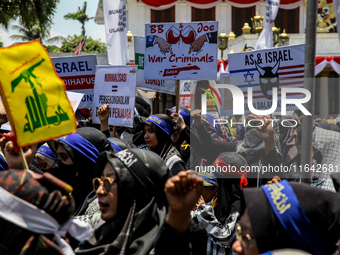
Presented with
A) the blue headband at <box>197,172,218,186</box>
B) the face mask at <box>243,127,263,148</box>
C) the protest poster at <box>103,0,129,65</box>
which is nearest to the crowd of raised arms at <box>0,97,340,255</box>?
the blue headband at <box>197,172,218,186</box>

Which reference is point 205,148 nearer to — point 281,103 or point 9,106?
point 281,103

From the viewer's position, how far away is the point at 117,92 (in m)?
4.86

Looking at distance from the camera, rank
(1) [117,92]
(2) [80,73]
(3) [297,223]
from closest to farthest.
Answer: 1. (3) [297,223]
2. (1) [117,92]
3. (2) [80,73]

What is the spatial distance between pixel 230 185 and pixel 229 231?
489mm

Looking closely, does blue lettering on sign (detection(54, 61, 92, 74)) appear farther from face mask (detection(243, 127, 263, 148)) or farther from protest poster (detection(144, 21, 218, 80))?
face mask (detection(243, 127, 263, 148))

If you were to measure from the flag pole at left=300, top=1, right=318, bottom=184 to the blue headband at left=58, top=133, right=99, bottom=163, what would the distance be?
155 centimetres

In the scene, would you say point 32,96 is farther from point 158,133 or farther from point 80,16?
point 80,16

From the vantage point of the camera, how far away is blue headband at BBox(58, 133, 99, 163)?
3.08m

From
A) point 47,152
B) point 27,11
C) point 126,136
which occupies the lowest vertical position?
point 126,136

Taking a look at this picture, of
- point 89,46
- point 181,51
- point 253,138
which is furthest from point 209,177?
point 89,46

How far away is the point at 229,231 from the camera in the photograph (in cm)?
300

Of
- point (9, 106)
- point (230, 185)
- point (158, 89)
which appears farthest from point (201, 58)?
point (9, 106)

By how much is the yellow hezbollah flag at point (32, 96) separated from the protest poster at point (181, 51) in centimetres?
303

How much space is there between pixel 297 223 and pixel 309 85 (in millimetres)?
1876
